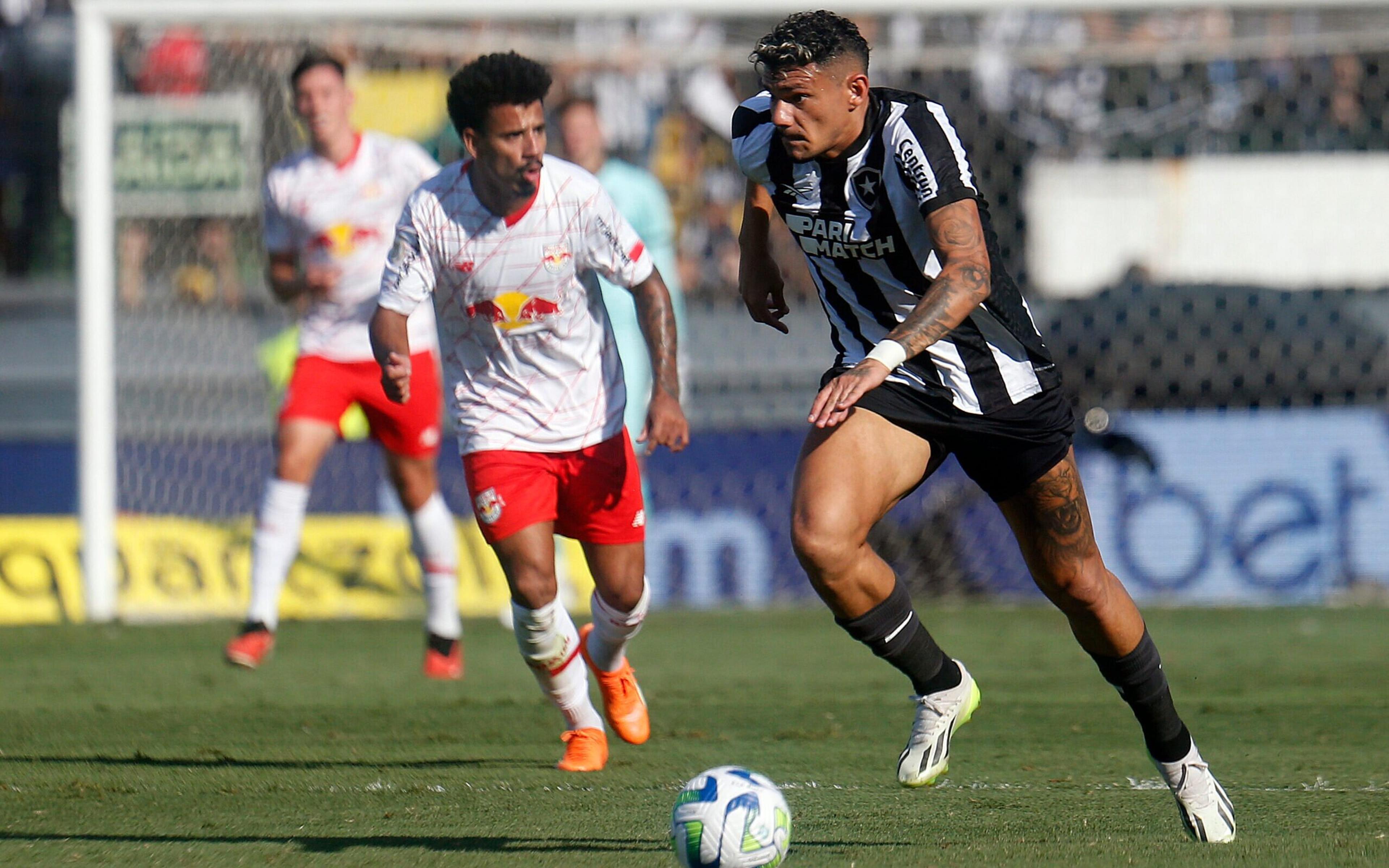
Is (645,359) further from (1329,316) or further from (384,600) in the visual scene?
(1329,316)

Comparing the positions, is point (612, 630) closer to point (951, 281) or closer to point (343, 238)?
point (951, 281)

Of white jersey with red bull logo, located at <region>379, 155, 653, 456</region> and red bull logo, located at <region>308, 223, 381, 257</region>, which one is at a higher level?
white jersey with red bull logo, located at <region>379, 155, 653, 456</region>

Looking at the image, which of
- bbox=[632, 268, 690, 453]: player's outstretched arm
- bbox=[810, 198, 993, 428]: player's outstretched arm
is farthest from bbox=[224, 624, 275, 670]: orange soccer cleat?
bbox=[810, 198, 993, 428]: player's outstretched arm

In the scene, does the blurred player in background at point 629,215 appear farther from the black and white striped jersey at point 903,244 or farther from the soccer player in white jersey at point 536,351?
the black and white striped jersey at point 903,244

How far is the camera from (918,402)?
4.47 metres

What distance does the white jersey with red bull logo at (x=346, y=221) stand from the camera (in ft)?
25.3

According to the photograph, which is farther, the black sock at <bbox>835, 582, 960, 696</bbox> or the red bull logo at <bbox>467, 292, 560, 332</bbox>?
the red bull logo at <bbox>467, 292, 560, 332</bbox>

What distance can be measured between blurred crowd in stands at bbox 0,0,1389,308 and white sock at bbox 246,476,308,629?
157 inches

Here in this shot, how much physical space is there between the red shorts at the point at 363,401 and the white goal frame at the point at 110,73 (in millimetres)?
2827

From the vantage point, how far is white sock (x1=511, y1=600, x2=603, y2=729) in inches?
210

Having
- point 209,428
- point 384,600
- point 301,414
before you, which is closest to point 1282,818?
point 301,414

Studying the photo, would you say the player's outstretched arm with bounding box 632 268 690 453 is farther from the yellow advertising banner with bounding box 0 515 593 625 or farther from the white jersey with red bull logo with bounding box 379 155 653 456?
the yellow advertising banner with bounding box 0 515 593 625

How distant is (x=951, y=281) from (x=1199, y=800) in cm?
134

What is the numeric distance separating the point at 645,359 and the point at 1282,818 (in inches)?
222
